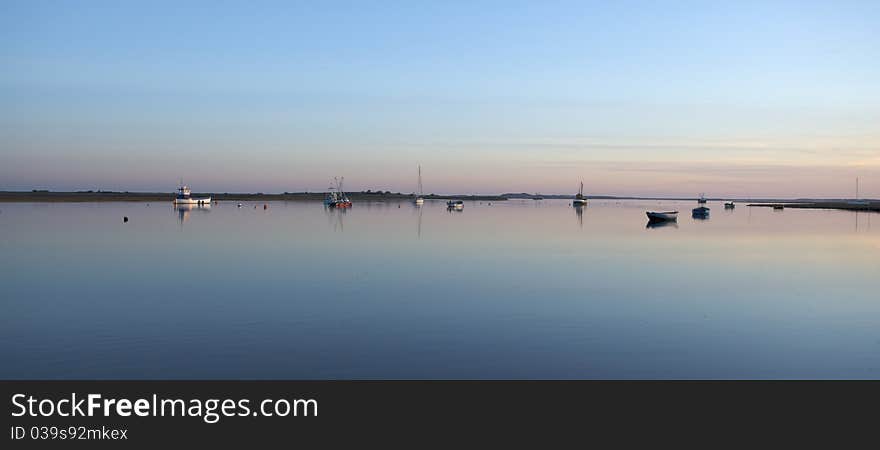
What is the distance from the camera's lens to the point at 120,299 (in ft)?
76.4

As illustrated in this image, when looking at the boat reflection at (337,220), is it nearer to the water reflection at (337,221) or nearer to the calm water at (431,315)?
the water reflection at (337,221)

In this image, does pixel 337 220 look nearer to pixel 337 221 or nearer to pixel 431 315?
pixel 337 221

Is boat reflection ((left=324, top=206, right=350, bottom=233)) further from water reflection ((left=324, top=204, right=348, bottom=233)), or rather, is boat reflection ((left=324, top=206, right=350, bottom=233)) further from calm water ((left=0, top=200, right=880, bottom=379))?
calm water ((left=0, top=200, right=880, bottom=379))

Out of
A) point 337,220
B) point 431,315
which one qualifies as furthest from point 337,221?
point 431,315

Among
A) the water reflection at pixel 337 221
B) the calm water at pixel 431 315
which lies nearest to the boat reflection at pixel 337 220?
the water reflection at pixel 337 221

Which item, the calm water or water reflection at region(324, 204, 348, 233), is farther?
water reflection at region(324, 204, 348, 233)

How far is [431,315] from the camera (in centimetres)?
2066

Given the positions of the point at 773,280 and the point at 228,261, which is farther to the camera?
the point at 228,261

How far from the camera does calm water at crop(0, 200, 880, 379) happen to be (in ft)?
48.1

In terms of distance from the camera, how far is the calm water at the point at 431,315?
48.1 ft

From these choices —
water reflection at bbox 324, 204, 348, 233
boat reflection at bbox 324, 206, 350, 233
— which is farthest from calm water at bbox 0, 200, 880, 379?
boat reflection at bbox 324, 206, 350, 233
